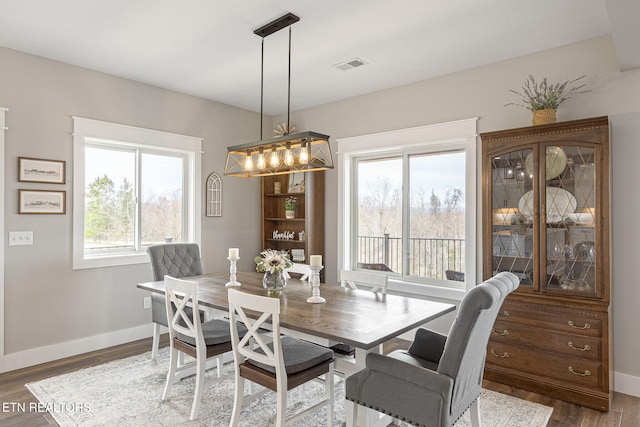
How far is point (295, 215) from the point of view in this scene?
204 inches

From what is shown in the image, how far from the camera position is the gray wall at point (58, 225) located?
3367 mm

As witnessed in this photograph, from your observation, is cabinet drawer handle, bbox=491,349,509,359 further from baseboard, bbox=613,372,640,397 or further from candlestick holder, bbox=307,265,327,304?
candlestick holder, bbox=307,265,327,304

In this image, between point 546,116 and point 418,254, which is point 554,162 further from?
point 418,254

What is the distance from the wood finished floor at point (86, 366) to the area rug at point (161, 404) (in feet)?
0.25

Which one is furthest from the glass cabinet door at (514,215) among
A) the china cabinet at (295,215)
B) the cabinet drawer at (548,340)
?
the china cabinet at (295,215)

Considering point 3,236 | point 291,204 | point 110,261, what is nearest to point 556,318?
point 291,204

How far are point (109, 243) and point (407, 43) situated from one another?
3.44 metres

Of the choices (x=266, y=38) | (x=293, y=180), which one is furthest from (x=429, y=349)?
(x=293, y=180)

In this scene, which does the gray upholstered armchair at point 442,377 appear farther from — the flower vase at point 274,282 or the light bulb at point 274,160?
the light bulb at point 274,160

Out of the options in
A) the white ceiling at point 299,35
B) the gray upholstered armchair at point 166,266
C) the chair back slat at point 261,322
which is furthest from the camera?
the gray upholstered armchair at point 166,266

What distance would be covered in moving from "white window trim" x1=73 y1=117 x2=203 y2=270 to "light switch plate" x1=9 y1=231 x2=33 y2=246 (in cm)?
35

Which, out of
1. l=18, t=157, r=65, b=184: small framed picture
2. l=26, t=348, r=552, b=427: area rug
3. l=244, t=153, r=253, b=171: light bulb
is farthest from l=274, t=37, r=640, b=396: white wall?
l=18, t=157, r=65, b=184: small framed picture

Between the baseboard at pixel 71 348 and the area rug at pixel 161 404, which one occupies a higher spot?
the baseboard at pixel 71 348

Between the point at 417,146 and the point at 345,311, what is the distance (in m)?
2.32
